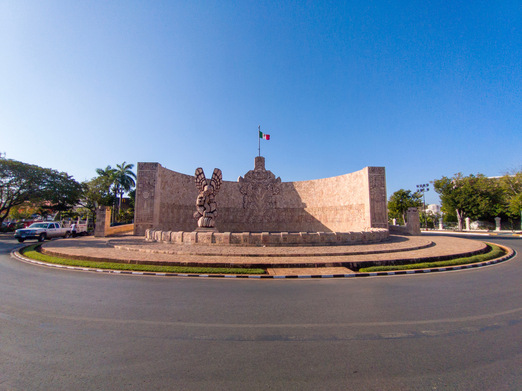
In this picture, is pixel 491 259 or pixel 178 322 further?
pixel 491 259

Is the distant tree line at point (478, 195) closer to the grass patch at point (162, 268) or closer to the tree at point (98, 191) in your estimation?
the grass patch at point (162, 268)

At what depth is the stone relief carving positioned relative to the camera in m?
29.2

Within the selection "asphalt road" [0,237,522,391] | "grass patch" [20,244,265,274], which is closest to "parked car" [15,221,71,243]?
"grass patch" [20,244,265,274]

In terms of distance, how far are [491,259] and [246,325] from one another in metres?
12.7

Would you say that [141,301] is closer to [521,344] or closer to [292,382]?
[292,382]

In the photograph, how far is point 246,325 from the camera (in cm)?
430

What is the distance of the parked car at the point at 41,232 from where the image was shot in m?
18.5

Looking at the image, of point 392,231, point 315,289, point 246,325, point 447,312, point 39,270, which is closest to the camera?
point 246,325

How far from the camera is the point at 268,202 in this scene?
2945 centimetres

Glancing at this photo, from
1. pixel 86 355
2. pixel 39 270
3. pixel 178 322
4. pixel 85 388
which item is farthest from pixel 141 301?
pixel 39 270

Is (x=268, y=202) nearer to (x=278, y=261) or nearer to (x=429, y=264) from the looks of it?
(x=278, y=261)

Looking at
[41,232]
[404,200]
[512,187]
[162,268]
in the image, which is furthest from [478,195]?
[41,232]

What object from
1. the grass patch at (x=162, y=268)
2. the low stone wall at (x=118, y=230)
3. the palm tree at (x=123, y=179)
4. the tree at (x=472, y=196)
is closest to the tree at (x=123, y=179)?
the palm tree at (x=123, y=179)

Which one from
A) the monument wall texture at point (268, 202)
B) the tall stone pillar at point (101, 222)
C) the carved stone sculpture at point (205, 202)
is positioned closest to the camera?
the carved stone sculpture at point (205, 202)
